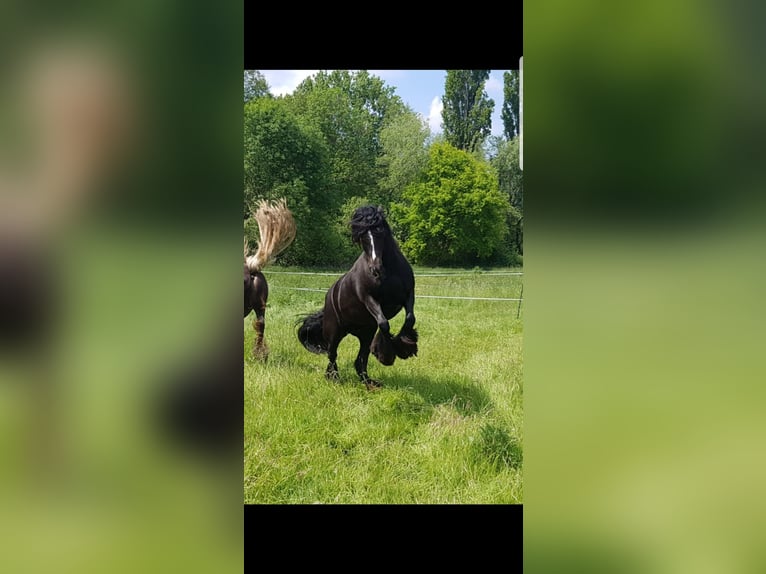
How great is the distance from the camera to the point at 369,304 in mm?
5527

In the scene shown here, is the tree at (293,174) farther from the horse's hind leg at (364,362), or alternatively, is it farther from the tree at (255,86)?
the horse's hind leg at (364,362)

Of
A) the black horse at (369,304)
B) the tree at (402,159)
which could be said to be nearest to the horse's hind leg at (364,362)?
the black horse at (369,304)

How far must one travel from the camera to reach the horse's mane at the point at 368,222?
542 centimetres

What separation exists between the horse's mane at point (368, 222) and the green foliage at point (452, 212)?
23.8 inches

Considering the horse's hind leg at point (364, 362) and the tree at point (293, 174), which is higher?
the tree at point (293, 174)

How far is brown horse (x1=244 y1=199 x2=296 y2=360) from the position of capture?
5.91m

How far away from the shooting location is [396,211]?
20.0 feet
